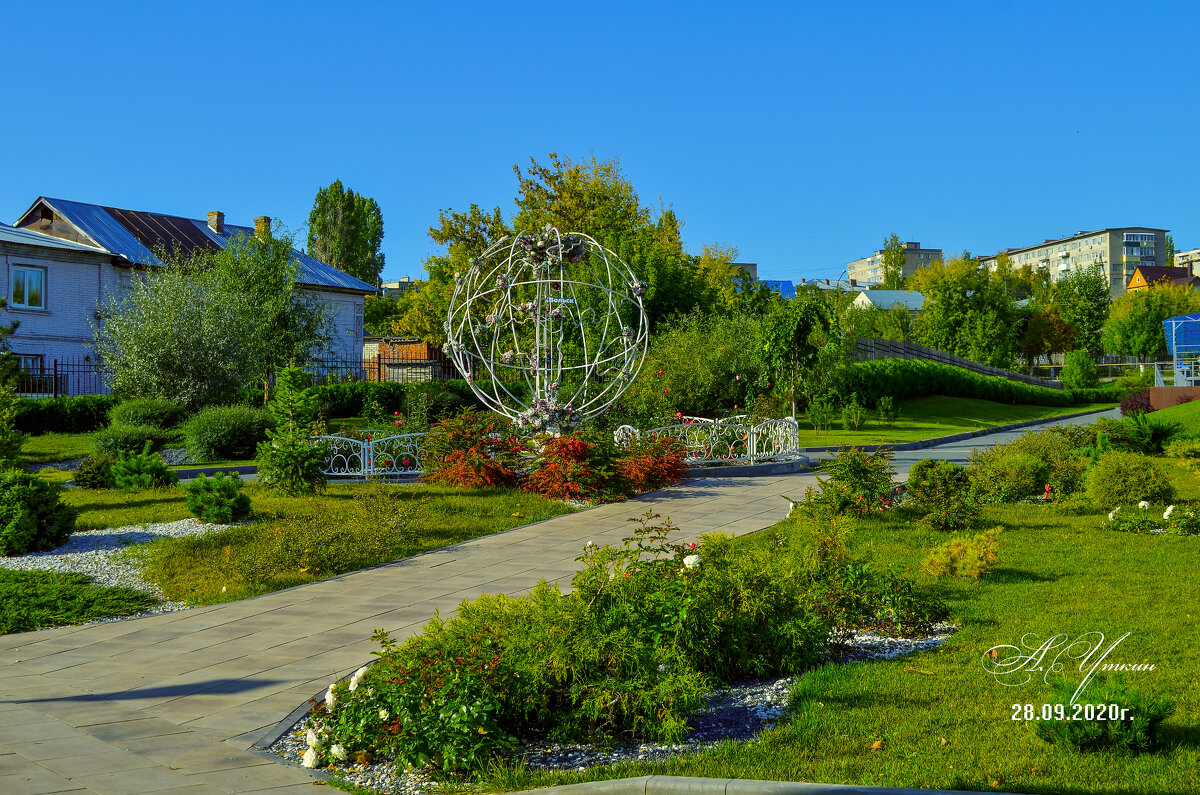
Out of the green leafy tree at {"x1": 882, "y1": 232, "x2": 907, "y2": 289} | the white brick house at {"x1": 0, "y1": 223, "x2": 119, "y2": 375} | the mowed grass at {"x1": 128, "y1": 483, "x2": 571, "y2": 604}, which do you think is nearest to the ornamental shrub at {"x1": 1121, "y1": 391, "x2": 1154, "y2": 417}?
the mowed grass at {"x1": 128, "y1": 483, "x2": 571, "y2": 604}

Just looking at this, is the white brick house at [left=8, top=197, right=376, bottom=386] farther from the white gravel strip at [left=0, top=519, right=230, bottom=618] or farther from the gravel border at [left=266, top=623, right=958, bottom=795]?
the gravel border at [left=266, top=623, right=958, bottom=795]

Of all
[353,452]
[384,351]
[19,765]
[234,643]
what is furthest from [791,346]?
[384,351]

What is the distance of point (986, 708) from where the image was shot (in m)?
4.50

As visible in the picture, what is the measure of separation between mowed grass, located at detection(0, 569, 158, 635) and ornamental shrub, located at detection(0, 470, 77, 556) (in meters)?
1.11

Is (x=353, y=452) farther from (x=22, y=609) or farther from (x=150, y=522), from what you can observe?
(x=22, y=609)

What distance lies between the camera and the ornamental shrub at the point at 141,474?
13.7 meters

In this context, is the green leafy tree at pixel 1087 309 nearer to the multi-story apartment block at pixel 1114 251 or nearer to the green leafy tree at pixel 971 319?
the green leafy tree at pixel 971 319

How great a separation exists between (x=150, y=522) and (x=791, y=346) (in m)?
14.4

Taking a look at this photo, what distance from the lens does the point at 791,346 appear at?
2127 cm

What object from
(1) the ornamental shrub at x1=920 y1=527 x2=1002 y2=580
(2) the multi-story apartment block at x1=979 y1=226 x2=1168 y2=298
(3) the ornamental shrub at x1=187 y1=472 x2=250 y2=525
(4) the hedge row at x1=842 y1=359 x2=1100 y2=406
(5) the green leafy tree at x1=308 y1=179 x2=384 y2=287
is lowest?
(1) the ornamental shrub at x1=920 y1=527 x2=1002 y2=580

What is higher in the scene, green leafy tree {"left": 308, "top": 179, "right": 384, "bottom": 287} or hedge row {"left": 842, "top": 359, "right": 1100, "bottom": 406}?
green leafy tree {"left": 308, "top": 179, "right": 384, "bottom": 287}

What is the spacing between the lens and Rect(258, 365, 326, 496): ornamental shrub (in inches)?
496

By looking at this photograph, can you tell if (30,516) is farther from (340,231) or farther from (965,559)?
(340,231)
